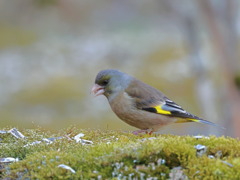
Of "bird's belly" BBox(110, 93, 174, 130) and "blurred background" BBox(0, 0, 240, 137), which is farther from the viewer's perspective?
"blurred background" BBox(0, 0, 240, 137)

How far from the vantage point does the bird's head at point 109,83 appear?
23.6 ft

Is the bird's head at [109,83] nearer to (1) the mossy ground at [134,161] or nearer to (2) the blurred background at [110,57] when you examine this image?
(1) the mossy ground at [134,161]

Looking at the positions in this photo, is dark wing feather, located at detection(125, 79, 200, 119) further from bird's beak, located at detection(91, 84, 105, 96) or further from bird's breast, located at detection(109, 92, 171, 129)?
bird's beak, located at detection(91, 84, 105, 96)

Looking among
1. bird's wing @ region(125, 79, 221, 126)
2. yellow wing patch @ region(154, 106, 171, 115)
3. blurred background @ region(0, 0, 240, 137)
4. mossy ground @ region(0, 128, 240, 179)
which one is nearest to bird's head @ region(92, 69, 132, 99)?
bird's wing @ region(125, 79, 221, 126)

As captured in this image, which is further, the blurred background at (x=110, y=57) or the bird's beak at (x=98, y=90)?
the blurred background at (x=110, y=57)

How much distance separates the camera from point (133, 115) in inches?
273

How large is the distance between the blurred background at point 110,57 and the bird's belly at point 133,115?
583cm

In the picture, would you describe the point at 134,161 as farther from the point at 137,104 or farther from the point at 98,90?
the point at 98,90

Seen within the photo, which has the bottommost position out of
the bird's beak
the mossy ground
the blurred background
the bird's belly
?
the mossy ground

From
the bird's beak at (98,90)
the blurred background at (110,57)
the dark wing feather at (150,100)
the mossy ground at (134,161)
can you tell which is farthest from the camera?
the blurred background at (110,57)

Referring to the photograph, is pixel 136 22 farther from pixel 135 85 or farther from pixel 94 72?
pixel 135 85

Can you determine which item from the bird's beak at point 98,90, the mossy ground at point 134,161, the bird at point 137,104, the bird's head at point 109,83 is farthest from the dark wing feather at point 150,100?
the mossy ground at point 134,161

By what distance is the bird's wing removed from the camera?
23.3 feet

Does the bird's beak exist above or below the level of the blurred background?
below
